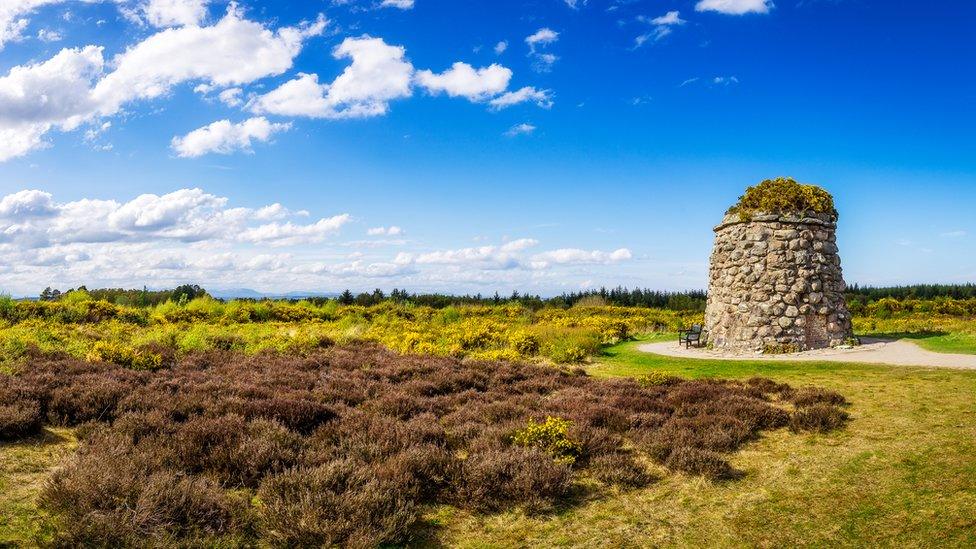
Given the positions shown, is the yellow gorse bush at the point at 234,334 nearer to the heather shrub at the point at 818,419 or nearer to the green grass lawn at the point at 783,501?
the heather shrub at the point at 818,419

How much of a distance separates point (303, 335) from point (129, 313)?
11.8 meters

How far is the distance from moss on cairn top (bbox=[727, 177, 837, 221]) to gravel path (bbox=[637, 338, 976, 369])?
4502mm

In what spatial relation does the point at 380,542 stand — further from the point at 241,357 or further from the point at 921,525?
the point at 241,357

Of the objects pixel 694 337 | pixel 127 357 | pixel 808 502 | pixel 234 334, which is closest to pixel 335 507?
pixel 808 502

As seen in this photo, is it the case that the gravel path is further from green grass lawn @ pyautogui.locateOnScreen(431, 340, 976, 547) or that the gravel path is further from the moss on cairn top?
green grass lawn @ pyautogui.locateOnScreen(431, 340, 976, 547)

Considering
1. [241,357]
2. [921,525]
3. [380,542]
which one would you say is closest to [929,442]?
[921,525]

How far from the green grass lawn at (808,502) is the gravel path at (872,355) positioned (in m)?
6.13

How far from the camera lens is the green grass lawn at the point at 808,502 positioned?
17.0 ft

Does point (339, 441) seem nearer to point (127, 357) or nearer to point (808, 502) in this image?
point (808, 502)

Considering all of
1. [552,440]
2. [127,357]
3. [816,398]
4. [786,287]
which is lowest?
[552,440]

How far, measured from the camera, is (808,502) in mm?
5938

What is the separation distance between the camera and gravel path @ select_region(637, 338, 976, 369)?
14062 mm

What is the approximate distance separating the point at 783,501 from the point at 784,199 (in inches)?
581

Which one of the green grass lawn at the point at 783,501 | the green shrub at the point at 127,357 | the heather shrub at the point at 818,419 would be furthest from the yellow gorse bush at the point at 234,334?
the green grass lawn at the point at 783,501
